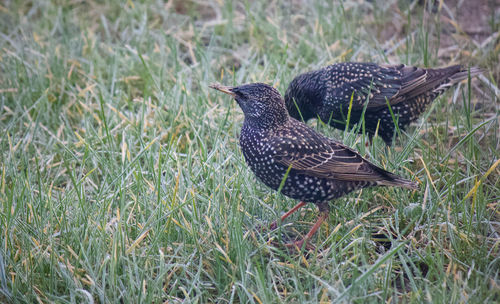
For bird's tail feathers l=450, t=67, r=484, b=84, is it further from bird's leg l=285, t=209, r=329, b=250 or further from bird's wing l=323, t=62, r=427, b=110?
bird's leg l=285, t=209, r=329, b=250

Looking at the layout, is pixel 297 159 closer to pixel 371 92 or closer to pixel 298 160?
pixel 298 160

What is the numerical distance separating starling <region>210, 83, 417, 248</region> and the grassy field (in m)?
0.22

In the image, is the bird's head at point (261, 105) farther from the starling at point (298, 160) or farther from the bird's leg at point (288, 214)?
the bird's leg at point (288, 214)

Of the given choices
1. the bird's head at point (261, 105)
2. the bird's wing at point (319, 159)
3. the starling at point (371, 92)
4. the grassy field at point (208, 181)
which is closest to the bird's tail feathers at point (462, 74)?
the starling at point (371, 92)

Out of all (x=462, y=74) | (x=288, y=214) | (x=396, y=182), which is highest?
(x=462, y=74)

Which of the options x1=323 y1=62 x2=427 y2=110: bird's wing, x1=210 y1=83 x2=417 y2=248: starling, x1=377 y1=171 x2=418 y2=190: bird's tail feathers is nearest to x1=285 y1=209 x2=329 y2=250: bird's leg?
x1=210 y1=83 x2=417 y2=248: starling

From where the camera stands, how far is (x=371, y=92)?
182 inches

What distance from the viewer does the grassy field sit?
3.26m

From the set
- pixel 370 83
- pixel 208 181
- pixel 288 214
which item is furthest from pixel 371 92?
pixel 208 181

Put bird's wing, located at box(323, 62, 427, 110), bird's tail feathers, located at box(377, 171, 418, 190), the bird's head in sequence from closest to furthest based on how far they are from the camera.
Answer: bird's tail feathers, located at box(377, 171, 418, 190) → the bird's head → bird's wing, located at box(323, 62, 427, 110)

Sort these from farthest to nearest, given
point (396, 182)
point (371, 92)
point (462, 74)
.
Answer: point (462, 74) → point (371, 92) → point (396, 182)

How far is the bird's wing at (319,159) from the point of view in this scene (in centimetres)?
373

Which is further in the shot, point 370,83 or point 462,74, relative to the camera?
point 462,74

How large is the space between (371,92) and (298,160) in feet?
4.05
